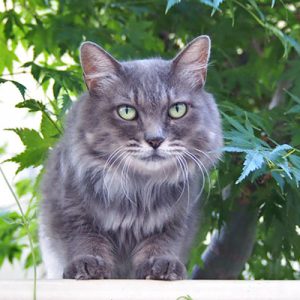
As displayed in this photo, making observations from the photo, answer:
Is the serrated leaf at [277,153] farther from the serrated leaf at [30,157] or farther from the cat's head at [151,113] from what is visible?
the serrated leaf at [30,157]

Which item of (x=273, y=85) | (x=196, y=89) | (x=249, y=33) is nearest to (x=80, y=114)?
(x=196, y=89)

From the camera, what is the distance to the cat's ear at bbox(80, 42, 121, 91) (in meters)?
2.16

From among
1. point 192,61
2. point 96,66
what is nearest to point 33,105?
point 96,66

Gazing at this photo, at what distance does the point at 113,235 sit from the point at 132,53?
2.68 ft

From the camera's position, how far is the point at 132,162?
2.17m

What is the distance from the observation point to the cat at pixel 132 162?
2150 mm

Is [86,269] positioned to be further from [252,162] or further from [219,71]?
[219,71]

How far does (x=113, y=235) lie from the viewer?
2.29 metres

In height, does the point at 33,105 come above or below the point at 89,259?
above

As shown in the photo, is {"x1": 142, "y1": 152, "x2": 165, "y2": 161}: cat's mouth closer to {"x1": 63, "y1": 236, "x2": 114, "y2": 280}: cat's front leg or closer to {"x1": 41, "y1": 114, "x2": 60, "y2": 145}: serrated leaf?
{"x1": 63, "y1": 236, "x2": 114, "y2": 280}: cat's front leg

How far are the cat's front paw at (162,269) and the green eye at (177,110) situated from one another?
0.43 meters

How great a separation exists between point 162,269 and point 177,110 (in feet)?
1.60

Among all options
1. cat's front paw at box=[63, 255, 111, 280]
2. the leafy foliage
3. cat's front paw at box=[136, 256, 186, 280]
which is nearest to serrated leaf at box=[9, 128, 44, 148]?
the leafy foliage
